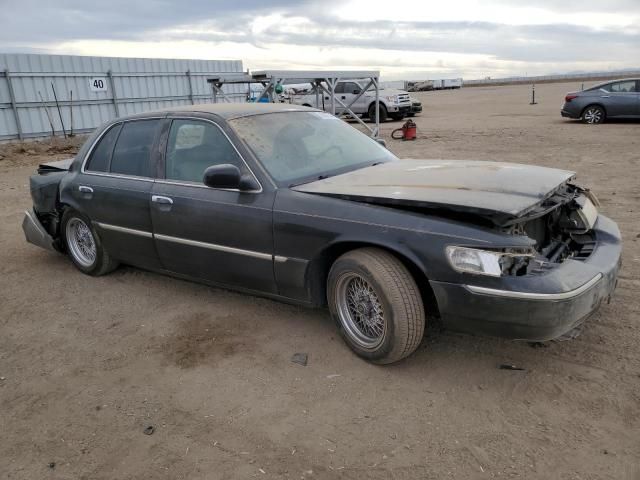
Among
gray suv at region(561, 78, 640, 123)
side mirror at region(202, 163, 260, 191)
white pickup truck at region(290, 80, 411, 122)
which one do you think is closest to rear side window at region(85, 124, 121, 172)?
side mirror at region(202, 163, 260, 191)

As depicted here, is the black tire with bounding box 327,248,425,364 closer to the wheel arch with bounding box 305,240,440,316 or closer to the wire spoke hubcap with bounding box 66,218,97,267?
the wheel arch with bounding box 305,240,440,316

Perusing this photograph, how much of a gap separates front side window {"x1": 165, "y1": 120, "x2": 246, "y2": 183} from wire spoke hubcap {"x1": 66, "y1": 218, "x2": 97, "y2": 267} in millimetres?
1460

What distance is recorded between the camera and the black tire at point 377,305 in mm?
3143

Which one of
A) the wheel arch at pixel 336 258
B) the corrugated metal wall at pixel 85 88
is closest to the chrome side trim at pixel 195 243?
the wheel arch at pixel 336 258

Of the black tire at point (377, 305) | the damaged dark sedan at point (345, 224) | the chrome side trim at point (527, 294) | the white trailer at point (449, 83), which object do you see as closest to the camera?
the chrome side trim at point (527, 294)

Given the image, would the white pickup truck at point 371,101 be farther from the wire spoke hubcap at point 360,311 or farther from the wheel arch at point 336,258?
the wire spoke hubcap at point 360,311

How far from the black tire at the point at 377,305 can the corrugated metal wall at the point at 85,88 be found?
676 inches

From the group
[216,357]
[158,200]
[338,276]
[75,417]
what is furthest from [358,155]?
[75,417]

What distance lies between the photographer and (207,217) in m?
3.98

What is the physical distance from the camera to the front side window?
402cm

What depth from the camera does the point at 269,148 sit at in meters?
3.97

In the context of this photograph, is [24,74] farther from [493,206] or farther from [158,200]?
[493,206]

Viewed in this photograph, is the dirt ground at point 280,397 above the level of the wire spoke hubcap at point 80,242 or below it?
below

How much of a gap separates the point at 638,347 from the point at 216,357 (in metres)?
2.71
